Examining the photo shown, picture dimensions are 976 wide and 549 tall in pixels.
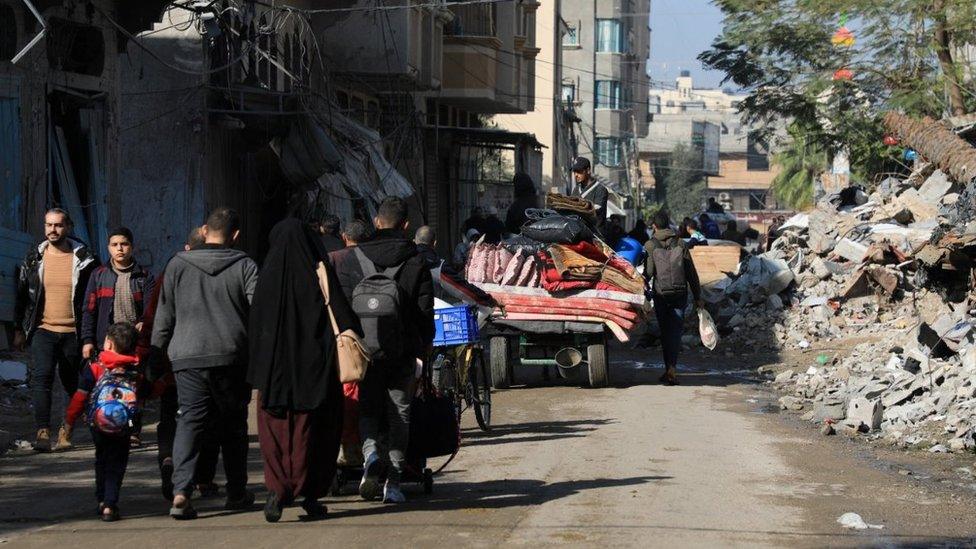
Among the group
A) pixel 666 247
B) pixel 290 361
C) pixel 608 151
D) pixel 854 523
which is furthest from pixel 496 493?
pixel 608 151

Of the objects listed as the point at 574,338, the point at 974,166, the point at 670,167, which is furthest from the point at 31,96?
the point at 670,167

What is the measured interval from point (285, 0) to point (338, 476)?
16827 mm

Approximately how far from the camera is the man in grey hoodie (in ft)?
25.4

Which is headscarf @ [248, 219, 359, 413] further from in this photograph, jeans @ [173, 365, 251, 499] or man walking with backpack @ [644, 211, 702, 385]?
man walking with backpack @ [644, 211, 702, 385]

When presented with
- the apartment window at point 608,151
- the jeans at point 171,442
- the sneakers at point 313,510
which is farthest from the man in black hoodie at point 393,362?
the apartment window at point 608,151

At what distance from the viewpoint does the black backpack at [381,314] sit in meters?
8.19

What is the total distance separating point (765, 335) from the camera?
69.8ft

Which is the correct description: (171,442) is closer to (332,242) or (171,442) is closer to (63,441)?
(63,441)

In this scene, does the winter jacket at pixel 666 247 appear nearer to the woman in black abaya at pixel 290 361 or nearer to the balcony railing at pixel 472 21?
the woman in black abaya at pixel 290 361

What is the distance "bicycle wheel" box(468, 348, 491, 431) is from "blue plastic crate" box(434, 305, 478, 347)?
2.26ft

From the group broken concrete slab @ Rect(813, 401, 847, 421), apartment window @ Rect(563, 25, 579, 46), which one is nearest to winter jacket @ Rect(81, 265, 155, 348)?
broken concrete slab @ Rect(813, 401, 847, 421)

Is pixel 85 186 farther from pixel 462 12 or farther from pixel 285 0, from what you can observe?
pixel 462 12

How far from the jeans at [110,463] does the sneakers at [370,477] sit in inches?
55.3

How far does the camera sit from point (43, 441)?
10766 millimetres
